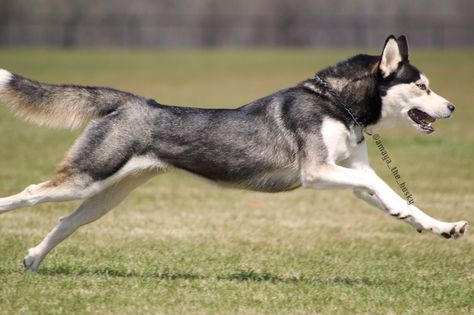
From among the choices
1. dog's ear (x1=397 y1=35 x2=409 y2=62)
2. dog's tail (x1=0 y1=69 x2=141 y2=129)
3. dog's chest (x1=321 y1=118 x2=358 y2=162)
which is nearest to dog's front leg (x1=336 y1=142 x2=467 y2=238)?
dog's chest (x1=321 y1=118 x2=358 y2=162)

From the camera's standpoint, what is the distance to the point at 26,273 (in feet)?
24.4

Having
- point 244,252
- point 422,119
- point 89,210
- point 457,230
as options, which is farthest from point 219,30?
point 457,230

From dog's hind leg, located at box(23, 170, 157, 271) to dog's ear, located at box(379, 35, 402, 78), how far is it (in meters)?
2.29

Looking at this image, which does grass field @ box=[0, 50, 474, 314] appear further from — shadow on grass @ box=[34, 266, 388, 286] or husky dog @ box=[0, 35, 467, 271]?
husky dog @ box=[0, 35, 467, 271]

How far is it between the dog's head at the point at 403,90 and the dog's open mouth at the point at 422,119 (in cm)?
1

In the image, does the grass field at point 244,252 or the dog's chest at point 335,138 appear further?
the dog's chest at point 335,138

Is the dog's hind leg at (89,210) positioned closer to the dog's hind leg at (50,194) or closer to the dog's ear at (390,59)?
the dog's hind leg at (50,194)

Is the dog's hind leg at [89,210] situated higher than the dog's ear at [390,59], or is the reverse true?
the dog's ear at [390,59]

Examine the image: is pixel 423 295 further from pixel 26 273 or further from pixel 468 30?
pixel 468 30

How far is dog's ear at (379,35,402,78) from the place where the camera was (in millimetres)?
7453

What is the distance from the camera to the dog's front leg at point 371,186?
23.3 ft

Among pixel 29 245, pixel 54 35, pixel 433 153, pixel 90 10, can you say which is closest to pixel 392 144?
pixel 433 153

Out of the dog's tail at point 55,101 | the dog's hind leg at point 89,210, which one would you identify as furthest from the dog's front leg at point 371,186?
the dog's tail at point 55,101

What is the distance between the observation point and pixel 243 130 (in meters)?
7.57
